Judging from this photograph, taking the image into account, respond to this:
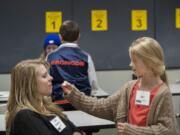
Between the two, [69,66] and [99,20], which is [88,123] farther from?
[99,20]

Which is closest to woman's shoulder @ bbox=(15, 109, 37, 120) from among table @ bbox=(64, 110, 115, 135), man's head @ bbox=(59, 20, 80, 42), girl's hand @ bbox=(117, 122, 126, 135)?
girl's hand @ bbox=(117, 122, 126, 135)

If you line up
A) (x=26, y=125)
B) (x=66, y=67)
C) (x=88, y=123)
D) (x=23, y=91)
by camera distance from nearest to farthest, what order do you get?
(x=26, y=125)
(x=23, y=91)
(x=88, y=123)
(x=66, y=67)

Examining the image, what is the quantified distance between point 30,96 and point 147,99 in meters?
0.63

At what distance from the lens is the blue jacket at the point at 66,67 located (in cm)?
339

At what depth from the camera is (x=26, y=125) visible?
81.2 inches

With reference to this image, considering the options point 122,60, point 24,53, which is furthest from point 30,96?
point 122,60

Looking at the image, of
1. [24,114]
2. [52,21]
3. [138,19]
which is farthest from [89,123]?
[138,19]

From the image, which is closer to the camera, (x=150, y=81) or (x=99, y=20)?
(x=150, y=81)

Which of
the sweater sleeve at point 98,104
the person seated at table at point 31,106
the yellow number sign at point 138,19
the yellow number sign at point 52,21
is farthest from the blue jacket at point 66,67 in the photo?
the yellow number sign at point 138,19

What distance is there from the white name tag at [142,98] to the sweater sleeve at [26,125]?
0.53 metres

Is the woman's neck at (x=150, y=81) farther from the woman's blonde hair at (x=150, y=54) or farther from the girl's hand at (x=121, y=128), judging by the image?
the girl's hand at (x=121, y=128)

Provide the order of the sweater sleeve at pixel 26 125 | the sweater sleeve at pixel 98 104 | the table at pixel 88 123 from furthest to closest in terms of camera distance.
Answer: the table at pixel 88 123
the sweater sleeve at pixel 98 104
the sweater sleeve at pixel 26 125

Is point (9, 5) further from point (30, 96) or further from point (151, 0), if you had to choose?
point (30, 96)

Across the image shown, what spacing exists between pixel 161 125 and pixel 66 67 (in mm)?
1416
